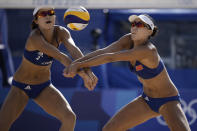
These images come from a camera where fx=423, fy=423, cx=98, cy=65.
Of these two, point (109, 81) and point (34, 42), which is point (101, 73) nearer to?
point (109, 81)

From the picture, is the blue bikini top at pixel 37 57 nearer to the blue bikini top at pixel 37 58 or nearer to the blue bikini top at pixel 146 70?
the blue bikini top at pixel 37 58

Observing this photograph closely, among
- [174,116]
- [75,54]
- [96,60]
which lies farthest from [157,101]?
[75,54]

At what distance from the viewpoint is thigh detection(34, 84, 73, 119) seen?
521cm

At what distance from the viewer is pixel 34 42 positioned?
507 cm

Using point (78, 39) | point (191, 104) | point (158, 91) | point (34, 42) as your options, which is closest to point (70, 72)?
point (34, 42)

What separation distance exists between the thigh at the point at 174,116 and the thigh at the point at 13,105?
178 centimetres

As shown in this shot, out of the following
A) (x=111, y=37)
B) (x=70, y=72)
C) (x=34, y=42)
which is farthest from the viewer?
(x=111, y=37)

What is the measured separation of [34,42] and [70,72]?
70 cm

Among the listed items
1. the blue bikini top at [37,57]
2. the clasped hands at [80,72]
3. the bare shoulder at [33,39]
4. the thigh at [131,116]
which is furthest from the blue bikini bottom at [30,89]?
the thigh at [131,116]

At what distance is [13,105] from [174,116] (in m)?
1.98

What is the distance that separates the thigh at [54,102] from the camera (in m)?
5.21

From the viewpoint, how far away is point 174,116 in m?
4.87

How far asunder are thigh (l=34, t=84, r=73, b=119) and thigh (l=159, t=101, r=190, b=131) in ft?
3.83

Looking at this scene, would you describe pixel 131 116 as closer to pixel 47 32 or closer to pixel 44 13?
pixel 47 32
